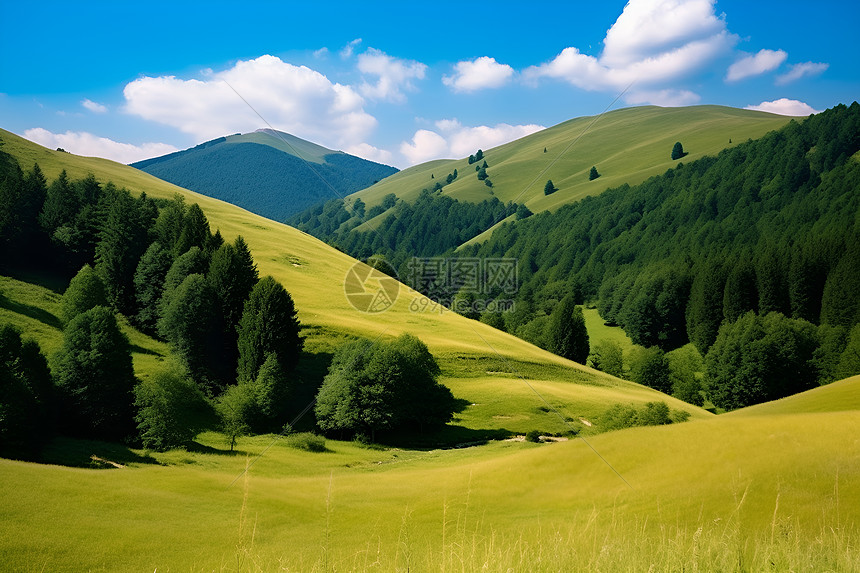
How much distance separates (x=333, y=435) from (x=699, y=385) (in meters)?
67.7

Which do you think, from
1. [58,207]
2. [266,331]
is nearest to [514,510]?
[266,331]

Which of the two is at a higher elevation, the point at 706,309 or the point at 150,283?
the point at 150,283

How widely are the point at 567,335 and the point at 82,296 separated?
77.7 metres

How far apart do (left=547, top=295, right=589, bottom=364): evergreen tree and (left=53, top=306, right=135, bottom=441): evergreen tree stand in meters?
73.8

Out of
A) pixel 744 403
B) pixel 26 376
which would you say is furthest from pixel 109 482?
pixel 744 403

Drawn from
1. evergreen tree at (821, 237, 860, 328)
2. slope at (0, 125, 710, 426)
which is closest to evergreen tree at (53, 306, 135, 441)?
slope at (0, 125, 710, 426)

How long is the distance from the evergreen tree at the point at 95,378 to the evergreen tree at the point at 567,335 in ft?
242

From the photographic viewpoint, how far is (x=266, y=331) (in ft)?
184

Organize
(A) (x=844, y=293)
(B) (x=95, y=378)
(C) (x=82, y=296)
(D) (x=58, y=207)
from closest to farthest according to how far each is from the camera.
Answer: (B) (x=95, y=378) < (C) (x=82, y=296) < (D) (x=58, y=207) < (A) (x=844, y=293)

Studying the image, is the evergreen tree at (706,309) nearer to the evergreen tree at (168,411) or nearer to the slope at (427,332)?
the slope at (427,332)

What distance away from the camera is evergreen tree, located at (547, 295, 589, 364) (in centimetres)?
9775

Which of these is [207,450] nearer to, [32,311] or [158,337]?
[158,337]

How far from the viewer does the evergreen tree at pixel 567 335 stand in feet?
321

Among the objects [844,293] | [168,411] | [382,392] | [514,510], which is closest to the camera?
[514,510]
